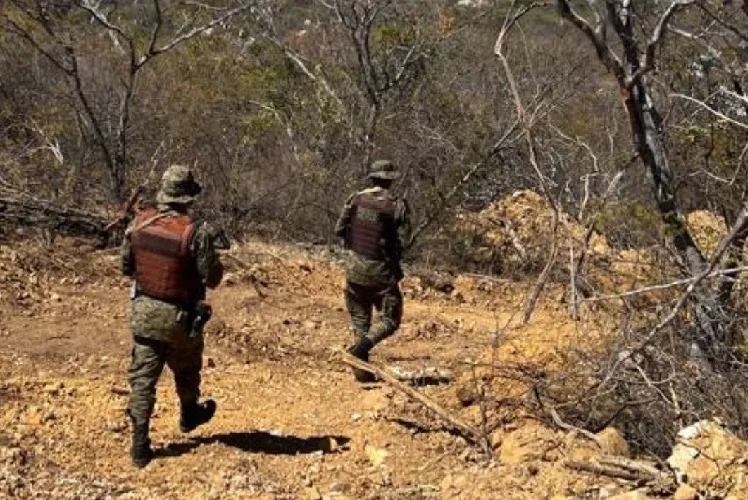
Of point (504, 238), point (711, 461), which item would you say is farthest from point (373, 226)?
point (504, 238)

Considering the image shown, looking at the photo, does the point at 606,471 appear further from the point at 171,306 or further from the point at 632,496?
the point at 171,306

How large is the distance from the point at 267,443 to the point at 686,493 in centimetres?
253

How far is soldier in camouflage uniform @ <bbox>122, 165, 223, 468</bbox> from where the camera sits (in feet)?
17.9

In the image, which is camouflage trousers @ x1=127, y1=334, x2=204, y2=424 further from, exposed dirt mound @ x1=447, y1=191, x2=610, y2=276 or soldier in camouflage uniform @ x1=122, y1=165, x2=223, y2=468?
exposed dirt mound @ x1=447, y1=191, x2=610, y2=276

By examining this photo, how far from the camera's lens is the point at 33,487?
16.9 ft

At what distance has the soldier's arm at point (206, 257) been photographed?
544cm

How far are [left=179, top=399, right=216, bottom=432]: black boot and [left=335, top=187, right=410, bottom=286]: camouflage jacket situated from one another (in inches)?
69.3

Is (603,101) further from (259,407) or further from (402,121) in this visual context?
(259,407)

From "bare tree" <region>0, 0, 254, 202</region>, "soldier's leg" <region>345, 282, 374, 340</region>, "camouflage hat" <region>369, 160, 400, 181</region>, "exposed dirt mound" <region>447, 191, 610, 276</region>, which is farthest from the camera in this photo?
"exposed dirt mound" <region>447, 191, 610, 276</region>

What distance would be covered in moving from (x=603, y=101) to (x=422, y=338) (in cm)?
841

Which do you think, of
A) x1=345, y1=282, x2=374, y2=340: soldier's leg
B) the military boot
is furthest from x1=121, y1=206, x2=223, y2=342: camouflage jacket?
x1=345, y1=282, x2=374, y2=340: soldier's leg

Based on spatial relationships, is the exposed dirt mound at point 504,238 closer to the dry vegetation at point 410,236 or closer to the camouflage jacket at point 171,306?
the dry vegetation at point 410,236

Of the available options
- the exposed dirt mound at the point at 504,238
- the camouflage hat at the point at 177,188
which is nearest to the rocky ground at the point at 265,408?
the camouflage hat at the point at 177,188

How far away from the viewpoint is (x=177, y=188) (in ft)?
17.9
